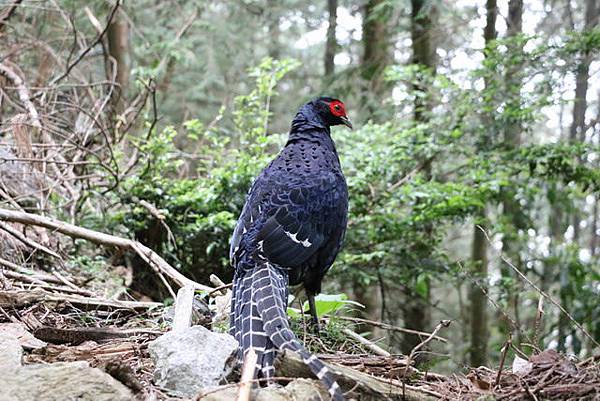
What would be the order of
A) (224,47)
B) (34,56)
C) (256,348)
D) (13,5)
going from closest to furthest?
1. (256,348)
2. (13,5)
3. (34,56)
4. (224,47)

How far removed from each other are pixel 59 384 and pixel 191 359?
58cm

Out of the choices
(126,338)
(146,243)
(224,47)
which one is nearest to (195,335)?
(126,338)

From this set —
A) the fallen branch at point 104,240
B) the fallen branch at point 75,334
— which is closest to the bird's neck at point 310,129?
the fallen branch at point 104,240

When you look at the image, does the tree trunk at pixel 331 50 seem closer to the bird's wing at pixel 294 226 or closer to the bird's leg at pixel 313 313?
the bird's wing at pixel 294 226

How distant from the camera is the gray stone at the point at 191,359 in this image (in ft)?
9.30

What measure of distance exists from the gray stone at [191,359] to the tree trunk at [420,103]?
17.6 feet

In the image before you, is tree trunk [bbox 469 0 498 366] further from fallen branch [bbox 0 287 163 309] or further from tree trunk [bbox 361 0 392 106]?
fallen branch [bbox 0 287 163 309]

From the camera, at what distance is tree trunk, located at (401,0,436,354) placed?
27.1 feet

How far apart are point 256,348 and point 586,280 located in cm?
638

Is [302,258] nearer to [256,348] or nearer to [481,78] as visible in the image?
[256,348]

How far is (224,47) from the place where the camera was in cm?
1348

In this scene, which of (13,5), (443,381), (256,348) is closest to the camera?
(256,348)

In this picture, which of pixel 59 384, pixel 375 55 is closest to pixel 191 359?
pixel 59 384

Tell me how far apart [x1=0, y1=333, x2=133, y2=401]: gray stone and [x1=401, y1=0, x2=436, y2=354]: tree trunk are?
19.1 feet
